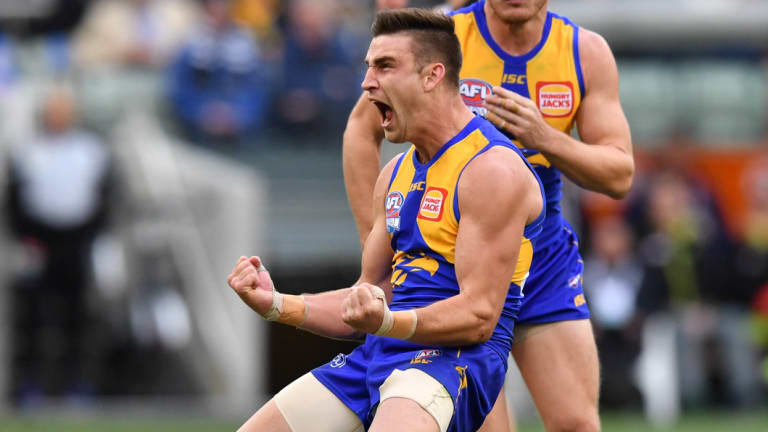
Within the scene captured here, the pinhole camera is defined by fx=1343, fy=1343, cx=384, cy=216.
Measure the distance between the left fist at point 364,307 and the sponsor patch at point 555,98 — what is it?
1585 millimetres

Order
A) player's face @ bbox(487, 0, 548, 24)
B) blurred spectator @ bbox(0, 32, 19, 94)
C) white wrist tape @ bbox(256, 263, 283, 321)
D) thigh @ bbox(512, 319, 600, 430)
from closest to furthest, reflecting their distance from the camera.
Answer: white wrist tape @ bbox(256, 263, 283, 321)
player's face @ bbox(487, 0, 548, 24)
thigh @ bbox(512, 319, 600, 430)
blurred spectator @ bbox(0, 32, 19, 94)

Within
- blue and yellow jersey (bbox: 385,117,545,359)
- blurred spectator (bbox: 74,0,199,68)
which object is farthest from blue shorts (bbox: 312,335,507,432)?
blurred spectator (bbox: 74,0,199,68)

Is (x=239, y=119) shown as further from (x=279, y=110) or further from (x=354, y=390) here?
(x=354, y=390)

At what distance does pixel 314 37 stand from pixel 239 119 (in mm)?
1248

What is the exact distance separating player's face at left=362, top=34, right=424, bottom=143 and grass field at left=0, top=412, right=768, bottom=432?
263 inches

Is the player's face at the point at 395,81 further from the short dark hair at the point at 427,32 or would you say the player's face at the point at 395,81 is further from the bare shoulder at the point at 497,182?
the bare shoulder at the point at 497,182

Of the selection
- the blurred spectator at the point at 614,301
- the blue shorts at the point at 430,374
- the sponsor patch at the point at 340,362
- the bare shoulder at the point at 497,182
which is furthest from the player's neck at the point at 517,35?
the blurred spectator at the point at 614,301

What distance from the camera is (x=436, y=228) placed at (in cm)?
531

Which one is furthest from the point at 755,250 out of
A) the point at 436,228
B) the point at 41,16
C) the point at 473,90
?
the point at 41,16

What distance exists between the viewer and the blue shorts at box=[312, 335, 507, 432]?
205 inches

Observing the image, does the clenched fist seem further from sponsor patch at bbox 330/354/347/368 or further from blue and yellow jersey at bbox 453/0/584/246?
blue and yellow jersey at bbox 453/0/584/246

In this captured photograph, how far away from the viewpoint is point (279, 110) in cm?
1505

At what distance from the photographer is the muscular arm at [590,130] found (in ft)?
18.3

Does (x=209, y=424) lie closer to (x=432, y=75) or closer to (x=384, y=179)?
(x=384, y=179)
